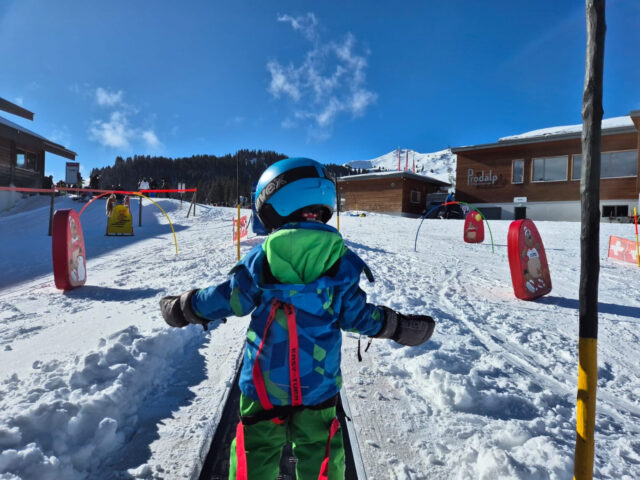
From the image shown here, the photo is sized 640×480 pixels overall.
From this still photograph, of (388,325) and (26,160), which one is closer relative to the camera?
(388,325)

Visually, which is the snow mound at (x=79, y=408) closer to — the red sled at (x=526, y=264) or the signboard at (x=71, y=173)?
the red sled at (x=526, y=264)

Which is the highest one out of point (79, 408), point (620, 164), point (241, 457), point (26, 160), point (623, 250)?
point (26, 160)

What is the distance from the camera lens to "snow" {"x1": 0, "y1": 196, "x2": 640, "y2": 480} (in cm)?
206

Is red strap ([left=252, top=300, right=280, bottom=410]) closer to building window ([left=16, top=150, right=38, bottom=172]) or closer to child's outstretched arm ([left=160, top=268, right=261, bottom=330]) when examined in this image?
child's outstretched arm ([left=160, top=268, right=261, bottom=330])

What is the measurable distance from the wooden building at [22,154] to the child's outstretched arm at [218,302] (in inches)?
1165

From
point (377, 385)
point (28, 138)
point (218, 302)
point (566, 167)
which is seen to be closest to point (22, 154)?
point (28, 138)

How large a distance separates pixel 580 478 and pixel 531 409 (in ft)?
4.79

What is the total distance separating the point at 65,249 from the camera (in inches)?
235

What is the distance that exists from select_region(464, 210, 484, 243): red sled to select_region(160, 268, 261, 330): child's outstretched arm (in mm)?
11822

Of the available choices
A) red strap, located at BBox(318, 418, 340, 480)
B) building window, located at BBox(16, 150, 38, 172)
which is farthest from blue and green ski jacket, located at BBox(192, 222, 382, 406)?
building window, located at BBox(16, 150, 38, 172)

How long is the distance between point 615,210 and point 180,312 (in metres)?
26.2

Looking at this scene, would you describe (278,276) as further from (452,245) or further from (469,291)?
(452,245)

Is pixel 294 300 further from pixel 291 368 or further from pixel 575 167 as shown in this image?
pixel 575 167

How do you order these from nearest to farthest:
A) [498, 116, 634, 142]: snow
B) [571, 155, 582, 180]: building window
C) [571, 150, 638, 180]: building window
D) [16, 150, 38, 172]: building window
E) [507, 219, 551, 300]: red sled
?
[507, 219, 551, 300]: red sled → [571, 150, 638, 180]: building window → [498, 116, 634, 142]: snow → [571, 155, 582, 180]: building window → [16, 150, 38, 172]: building window
